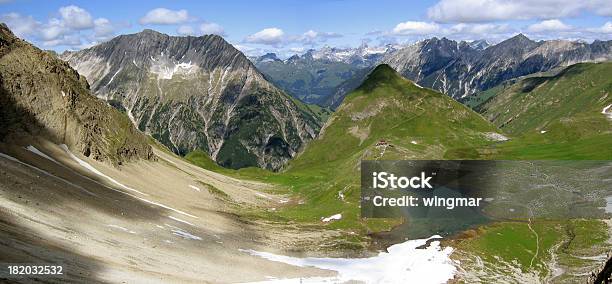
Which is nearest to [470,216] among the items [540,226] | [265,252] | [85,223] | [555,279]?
[540,226]

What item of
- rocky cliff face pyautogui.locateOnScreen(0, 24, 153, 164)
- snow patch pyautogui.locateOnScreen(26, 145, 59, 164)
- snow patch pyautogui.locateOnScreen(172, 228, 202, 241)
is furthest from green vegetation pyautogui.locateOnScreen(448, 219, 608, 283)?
rocky cliff face pyautogui.locateOnScreen(0, 24, 153, 164)

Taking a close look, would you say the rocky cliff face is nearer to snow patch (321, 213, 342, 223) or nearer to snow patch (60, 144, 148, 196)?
snow patch (60, 144, 148, 196)

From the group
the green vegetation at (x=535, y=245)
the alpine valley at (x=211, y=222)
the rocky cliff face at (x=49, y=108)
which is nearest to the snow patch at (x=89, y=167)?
the alpine valley at (x=211, y=222)

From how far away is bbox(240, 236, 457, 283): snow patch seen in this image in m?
84.2

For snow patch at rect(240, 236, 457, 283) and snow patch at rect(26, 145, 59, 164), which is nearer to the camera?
snow patch at rect(240, 236, 457, 283)

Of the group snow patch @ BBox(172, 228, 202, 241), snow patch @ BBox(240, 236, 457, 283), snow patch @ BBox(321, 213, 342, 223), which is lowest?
snow patch @ BBox(240, 236, 457, 283)

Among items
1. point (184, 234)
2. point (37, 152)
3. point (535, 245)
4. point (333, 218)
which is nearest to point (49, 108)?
point (37, 152)

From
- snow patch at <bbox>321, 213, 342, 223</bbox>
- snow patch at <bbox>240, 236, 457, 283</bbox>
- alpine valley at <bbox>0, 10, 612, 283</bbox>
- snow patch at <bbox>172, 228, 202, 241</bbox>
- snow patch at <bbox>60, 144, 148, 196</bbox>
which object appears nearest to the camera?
alpine valley at <bbox>0, 10, 612, 283</bbox>

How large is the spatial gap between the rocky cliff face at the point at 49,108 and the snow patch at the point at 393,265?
2598 inches

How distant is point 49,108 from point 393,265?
97.0 metres

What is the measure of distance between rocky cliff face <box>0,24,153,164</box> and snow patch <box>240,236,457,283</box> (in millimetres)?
65988

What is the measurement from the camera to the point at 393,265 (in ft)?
303

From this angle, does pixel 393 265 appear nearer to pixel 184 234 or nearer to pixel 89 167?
pixel 184 234

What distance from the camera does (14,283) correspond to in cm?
4569
